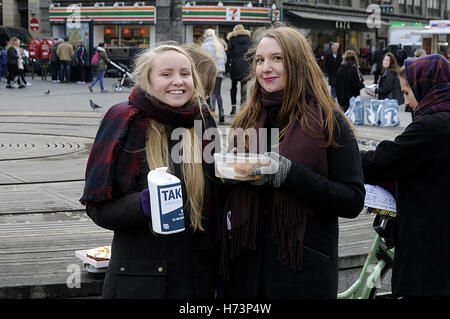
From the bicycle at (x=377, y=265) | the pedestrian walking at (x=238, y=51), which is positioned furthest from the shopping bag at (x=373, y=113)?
the bicycle at (x=377, y=265)

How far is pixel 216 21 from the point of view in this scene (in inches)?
1518

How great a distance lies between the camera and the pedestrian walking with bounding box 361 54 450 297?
11.2 feet

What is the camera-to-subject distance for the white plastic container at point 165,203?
259 centimetres

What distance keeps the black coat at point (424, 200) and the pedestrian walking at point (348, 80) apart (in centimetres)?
1178

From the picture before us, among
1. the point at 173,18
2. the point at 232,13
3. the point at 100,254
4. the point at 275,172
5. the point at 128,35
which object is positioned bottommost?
the point at 100,254

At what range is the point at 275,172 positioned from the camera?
2736mm

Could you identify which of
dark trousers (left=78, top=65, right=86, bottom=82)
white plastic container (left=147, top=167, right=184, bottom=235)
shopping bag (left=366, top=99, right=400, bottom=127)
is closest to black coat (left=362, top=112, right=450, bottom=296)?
white plastic container (left=147, top=167, right=184, bottom=235)

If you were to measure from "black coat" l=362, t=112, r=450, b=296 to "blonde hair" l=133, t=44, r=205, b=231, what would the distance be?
43.1 inches

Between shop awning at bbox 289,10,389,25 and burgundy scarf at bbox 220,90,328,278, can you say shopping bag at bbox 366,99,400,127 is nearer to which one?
burgundy scarf at bbox 220,90,328,278

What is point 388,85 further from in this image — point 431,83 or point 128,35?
point 128,35

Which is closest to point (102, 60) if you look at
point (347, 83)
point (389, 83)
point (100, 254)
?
point (347, 83)

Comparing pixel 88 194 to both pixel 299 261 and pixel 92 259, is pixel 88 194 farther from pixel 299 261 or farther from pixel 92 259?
pixel 92 259

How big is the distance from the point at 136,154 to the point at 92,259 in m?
1.79

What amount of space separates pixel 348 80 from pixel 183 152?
12638 millimetres
